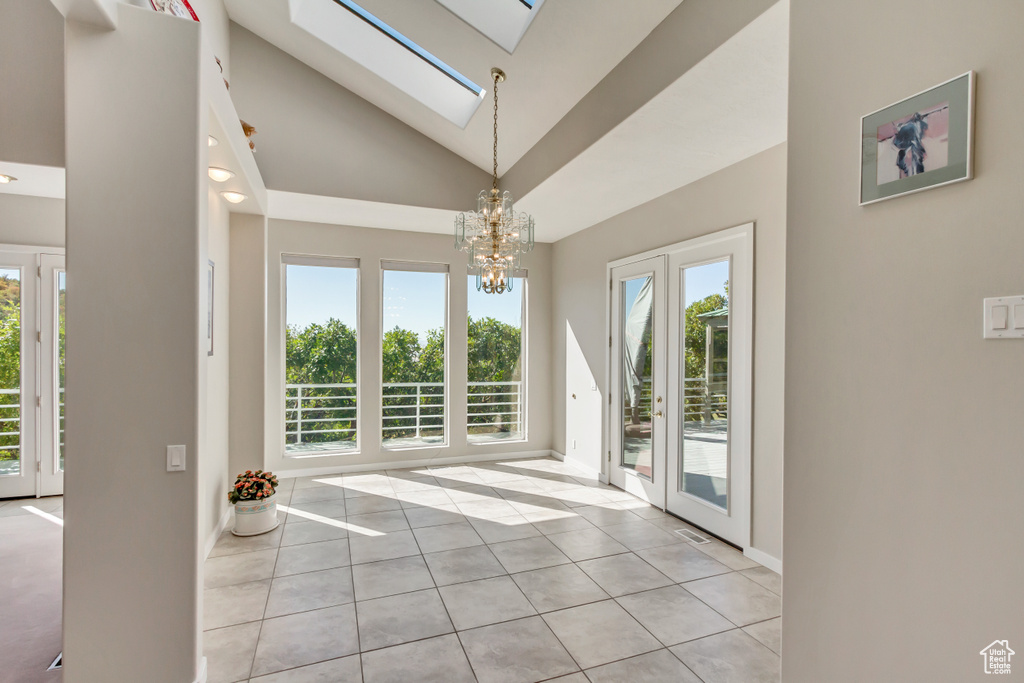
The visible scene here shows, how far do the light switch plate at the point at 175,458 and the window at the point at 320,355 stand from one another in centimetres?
338

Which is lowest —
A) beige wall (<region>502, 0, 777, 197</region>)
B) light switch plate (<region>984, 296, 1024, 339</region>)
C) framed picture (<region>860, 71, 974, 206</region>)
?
light switch plate (<region>984, 296, 1024, 339</region>)

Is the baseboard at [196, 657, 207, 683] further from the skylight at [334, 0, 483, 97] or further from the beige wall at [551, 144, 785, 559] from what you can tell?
the skylight at [334, 0, 483, 97]

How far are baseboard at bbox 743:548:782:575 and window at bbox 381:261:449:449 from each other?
137 inches

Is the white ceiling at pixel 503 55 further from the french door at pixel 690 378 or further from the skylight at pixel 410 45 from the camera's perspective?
the french door at pixel 690 378

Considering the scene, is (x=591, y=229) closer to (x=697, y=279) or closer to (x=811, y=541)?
(x=697, y=279)

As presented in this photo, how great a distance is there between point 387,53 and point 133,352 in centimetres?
298

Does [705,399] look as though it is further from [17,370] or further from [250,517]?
[17,370]

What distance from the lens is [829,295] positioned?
1720 mm

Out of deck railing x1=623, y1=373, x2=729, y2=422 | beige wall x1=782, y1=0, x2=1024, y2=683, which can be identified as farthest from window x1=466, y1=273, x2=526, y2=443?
beige wall x1=782, y1=0, x2=1024, y2=683

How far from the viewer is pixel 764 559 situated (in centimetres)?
312

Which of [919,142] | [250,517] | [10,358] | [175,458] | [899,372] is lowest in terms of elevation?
[250,517]

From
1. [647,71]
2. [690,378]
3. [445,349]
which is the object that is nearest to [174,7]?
[647,71]

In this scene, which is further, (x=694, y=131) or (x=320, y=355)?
(x=320, y=355)

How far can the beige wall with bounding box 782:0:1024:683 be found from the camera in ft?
4.20
